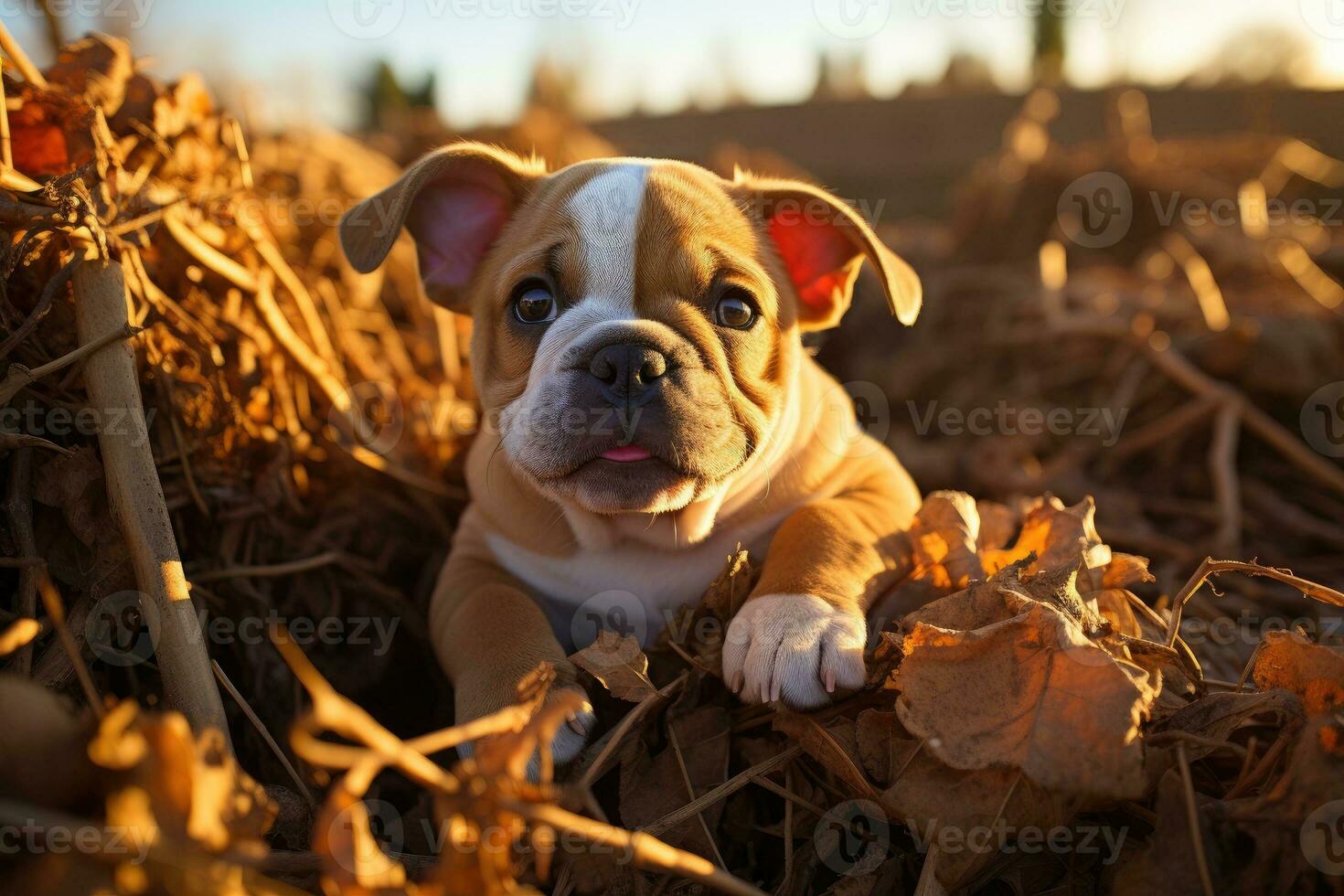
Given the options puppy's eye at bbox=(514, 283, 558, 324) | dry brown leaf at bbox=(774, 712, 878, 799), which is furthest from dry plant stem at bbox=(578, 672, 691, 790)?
puppy's eye at bbox=(514, 283, 558, 324)

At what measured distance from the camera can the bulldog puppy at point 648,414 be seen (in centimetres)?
291

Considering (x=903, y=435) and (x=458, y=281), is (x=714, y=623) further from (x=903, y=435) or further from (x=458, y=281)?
(x=903, y=435)

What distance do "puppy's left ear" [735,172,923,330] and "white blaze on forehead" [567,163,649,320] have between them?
67cm

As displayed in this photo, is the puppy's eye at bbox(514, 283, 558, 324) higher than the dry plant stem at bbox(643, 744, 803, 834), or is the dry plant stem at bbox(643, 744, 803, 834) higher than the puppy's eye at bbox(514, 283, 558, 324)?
the puppy's eye at bbox(514, 283, 558, 324)

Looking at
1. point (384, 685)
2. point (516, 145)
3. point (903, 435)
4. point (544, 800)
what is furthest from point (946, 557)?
point (516, 145)

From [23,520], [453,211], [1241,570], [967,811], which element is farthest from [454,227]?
[1241,570]

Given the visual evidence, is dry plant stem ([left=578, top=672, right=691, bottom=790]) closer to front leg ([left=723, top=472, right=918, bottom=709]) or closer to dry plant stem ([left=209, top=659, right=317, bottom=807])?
front leg ([left=723, top=472, right=918, bottom=709])

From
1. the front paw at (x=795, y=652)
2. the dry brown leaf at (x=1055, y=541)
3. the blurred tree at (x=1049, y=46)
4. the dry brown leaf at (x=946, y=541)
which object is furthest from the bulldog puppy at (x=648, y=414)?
the blurred tree at (x=1049, y=46)

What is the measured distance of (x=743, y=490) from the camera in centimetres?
361

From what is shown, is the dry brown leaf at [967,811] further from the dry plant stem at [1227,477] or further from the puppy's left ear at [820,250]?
the dry plant stem at [1227,477]

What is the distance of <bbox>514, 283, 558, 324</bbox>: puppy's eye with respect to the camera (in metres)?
3.42

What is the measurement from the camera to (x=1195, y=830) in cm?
221

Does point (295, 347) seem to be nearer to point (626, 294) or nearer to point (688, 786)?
point (626, 294)

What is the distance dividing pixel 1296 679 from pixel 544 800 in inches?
85.0
